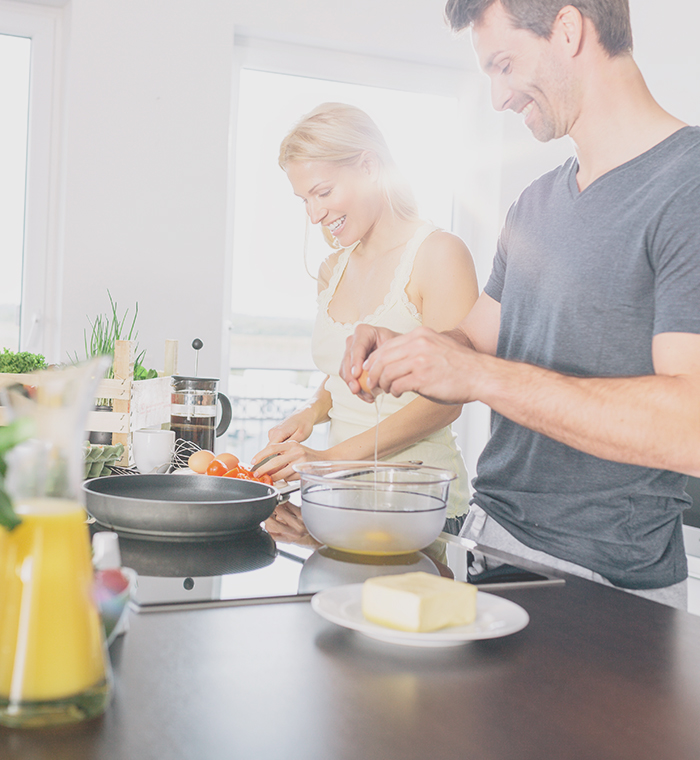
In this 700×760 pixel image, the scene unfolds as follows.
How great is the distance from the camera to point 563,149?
3.28 metres

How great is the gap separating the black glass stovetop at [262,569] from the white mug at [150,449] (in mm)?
623

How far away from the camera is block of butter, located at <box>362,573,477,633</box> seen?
2.10 feet

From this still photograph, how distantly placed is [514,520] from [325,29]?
96.3 inches

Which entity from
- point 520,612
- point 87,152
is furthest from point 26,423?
point 87,152

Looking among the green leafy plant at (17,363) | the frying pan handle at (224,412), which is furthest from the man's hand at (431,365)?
the green leafy plant at (17,363)

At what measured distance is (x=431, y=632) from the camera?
646 mm

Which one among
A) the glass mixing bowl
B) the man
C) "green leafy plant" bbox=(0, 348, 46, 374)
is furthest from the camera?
"green leafy plant" bbox=(0, 348, 46, 374)

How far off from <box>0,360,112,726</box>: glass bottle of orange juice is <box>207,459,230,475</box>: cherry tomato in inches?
36.8

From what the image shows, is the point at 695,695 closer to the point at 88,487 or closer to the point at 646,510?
the point at 646,510

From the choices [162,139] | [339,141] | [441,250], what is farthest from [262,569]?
[162,139]

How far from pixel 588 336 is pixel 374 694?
833mm

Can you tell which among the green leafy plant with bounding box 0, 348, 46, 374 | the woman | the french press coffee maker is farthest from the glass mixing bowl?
the green leafy plant with bounding box 0, 348, 46, 374

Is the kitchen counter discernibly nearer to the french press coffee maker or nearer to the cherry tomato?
the cherry tomato

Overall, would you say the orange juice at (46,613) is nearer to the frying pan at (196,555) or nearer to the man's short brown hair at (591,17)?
the frying pan at (196,555)
